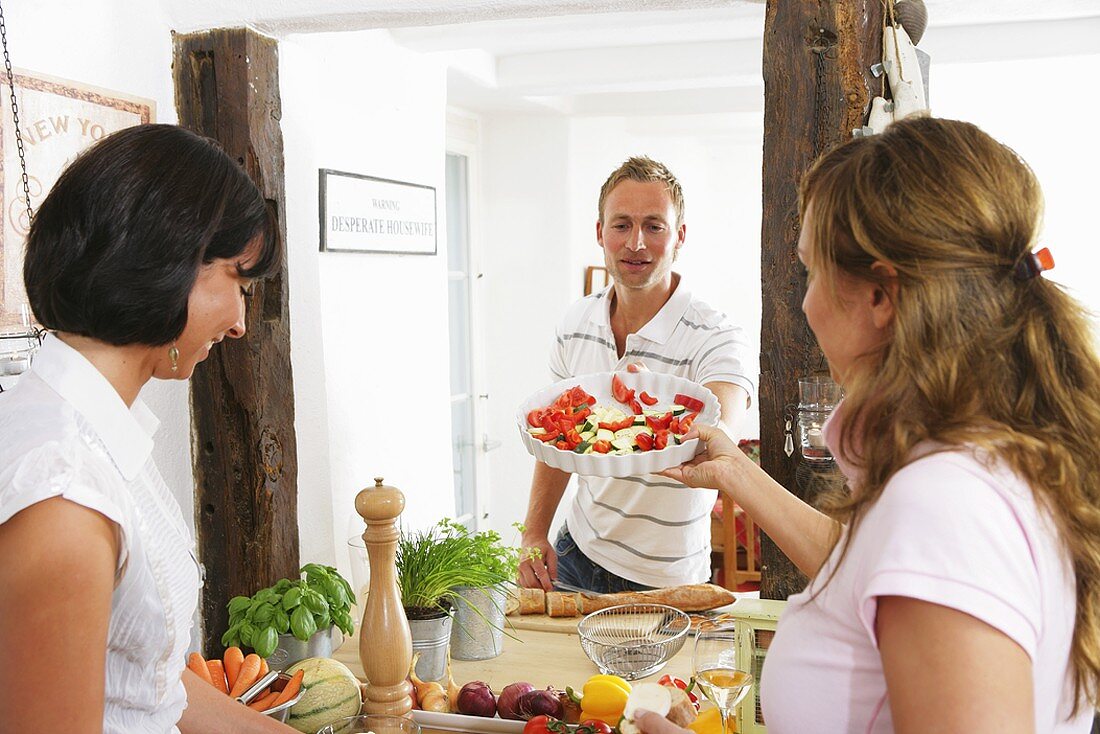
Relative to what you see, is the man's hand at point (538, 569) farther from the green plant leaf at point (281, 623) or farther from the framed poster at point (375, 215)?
the framed poster at point (375, 215)

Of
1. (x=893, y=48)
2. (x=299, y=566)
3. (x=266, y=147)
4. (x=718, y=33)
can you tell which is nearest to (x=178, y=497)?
(x=299, y=566)

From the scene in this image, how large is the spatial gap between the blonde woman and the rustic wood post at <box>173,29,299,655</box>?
1556 mm

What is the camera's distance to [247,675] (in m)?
1.80

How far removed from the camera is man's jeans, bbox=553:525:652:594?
2629 millimetres

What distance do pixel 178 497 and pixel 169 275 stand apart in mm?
1234

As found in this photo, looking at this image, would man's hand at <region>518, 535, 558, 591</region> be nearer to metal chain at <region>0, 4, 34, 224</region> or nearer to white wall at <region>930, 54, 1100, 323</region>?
metal chain at <region>0, 4, 34, 224</region>

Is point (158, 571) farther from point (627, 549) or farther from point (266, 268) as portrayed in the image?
point (627, 549)

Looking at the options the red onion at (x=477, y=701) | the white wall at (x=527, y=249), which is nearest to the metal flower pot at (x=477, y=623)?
the red onion at (x=477, y=701)

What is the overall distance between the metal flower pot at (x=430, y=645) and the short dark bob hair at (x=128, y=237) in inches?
38.9

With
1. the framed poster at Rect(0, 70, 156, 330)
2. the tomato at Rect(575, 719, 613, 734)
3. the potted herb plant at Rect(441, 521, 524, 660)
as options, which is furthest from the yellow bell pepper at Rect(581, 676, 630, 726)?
the framed poster at Rect(0, 70, 156, 330)

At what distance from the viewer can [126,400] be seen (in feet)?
3.88

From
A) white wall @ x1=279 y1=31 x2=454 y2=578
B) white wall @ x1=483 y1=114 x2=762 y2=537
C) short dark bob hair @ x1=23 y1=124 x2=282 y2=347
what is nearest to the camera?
short dark bob hair @ x1=23 y1=124 x2=282 y2=347

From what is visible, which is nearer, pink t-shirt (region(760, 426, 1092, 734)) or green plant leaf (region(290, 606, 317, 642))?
pink t-shirt (region(760, 426, 1092, 734))

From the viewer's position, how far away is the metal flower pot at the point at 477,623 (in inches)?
81.4
